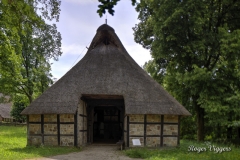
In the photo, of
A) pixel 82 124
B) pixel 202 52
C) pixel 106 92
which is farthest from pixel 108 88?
pixel 202 52

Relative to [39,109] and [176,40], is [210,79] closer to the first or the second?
[176,40]

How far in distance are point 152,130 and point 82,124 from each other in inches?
151

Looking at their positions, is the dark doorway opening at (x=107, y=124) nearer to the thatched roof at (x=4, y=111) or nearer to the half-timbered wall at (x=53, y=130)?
the half-timbered wall at (x=53, y=130)

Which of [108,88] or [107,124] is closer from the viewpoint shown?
[108,88]

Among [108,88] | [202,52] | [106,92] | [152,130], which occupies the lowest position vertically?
[152,130]

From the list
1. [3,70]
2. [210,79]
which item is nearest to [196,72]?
[210,79]

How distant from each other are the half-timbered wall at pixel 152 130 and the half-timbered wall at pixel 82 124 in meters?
2.42

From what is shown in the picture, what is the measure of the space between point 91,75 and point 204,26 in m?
8.50

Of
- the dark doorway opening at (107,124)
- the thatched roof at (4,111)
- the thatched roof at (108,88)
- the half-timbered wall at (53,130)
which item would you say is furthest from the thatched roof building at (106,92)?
the thatched roof at (4,111)

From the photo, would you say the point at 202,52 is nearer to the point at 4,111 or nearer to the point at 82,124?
the point at 82,124

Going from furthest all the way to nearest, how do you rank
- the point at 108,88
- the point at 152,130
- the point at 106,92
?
1. the point at 108,88
2. the point at 106,92
3. the point at 152,130

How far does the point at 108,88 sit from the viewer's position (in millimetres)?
13984

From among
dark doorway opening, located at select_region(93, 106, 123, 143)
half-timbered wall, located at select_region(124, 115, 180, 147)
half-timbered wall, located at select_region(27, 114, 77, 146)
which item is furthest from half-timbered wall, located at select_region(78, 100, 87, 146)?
dark doorway opening, located at select_region(93, 106, 123, 143)

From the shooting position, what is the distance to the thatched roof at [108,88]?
1319 cm
